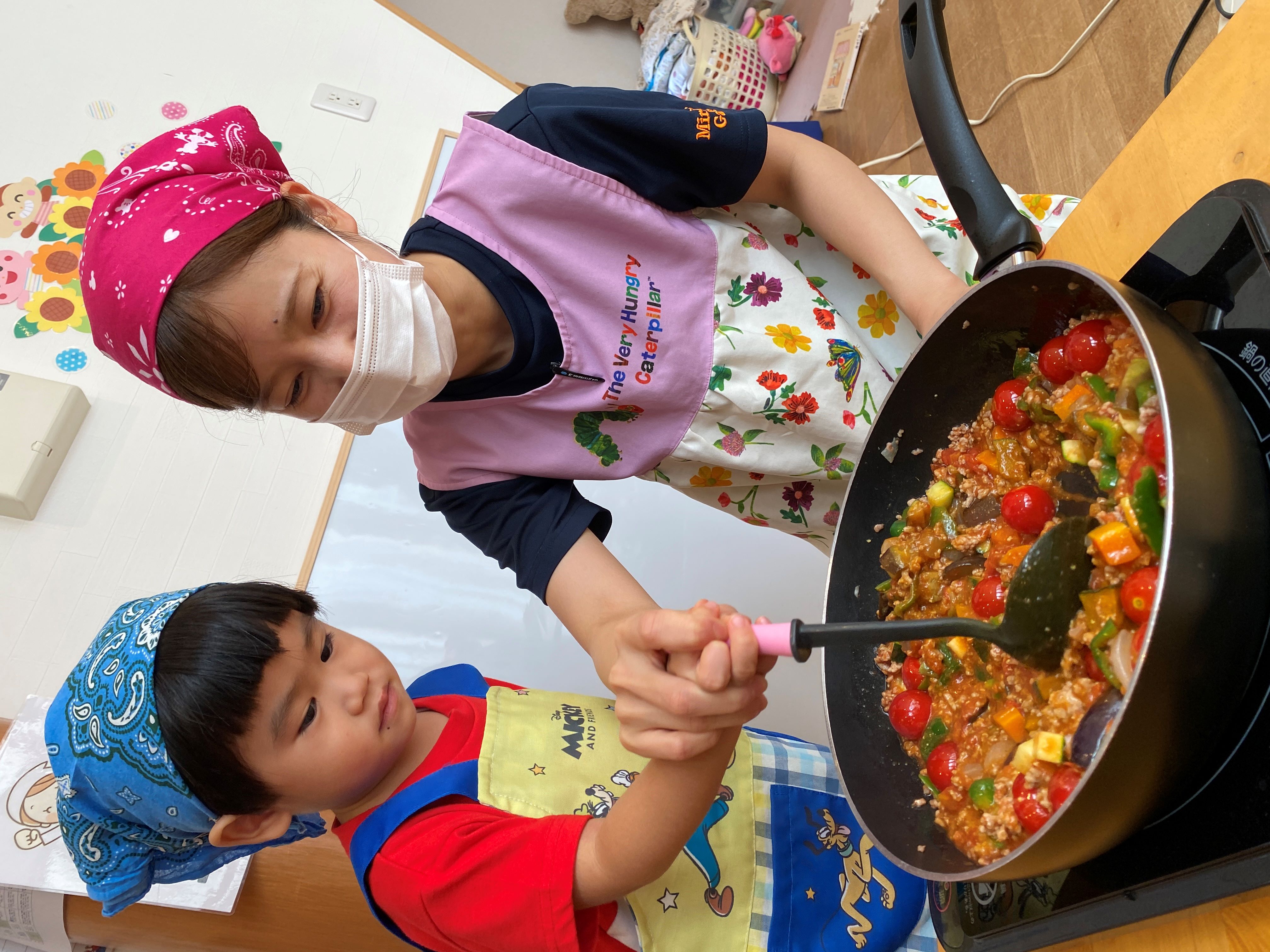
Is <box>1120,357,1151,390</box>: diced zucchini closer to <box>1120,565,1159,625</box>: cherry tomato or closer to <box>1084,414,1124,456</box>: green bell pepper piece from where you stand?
<box>1084,414,1124,456</box>: green bell pepper piece

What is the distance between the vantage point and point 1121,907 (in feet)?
1.64

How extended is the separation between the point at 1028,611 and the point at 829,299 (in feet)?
2.13

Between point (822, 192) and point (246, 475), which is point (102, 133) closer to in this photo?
point (246, 475)

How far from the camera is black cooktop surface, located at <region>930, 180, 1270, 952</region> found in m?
0.46

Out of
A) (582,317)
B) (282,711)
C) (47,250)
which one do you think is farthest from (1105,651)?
(47,250)

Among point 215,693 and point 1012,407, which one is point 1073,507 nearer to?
point 1012,407

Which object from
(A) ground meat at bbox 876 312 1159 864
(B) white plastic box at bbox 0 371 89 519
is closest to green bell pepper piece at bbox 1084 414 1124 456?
(A) ground meat at bbox 876 312 1159 864

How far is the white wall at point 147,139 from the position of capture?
142 cm

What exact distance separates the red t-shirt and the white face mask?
47 cm

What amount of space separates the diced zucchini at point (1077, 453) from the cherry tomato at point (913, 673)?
0.23m

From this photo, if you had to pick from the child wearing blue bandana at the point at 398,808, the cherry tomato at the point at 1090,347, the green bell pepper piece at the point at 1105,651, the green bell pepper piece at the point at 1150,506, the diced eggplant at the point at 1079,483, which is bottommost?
the child wearing blue bandana at the point at 398,808

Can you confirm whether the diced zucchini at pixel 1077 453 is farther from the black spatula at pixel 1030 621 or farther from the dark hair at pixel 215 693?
the dark hair at pixel 215 693

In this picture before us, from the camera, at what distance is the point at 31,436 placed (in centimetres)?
138

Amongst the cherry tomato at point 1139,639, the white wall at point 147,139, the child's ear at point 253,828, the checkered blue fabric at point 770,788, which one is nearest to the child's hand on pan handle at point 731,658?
the cherry tomato at point 1139,639
